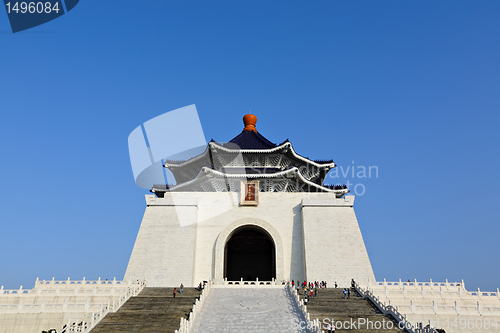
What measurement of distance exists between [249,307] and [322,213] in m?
10.5

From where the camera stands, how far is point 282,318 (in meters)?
14.7

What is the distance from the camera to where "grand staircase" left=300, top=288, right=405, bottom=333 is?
13829 millimetres

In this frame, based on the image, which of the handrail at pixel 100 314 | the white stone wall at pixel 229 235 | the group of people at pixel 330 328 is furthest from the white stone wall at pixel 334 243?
the handrail at pixel 100 314

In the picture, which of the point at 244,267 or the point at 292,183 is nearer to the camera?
the point at 292,183

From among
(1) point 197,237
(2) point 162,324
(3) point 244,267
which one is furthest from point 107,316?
(3) point 244,267

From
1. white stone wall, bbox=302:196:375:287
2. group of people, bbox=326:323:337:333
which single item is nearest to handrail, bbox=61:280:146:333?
group of people, bbox=326:323:337:333

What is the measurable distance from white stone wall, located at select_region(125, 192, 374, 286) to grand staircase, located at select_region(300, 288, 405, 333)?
4.46m

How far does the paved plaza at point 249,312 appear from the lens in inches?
541

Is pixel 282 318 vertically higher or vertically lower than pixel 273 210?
lower

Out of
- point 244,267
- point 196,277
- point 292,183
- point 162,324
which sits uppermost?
point 292,183

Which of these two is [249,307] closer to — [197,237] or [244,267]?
[197,237]

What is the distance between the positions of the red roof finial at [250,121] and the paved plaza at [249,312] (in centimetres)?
1806

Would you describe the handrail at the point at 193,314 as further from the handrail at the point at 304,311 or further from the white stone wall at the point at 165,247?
the handrail at the point at 304,311

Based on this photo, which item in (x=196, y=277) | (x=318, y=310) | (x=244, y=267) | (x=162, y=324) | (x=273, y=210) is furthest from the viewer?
(x=244, y=267)
